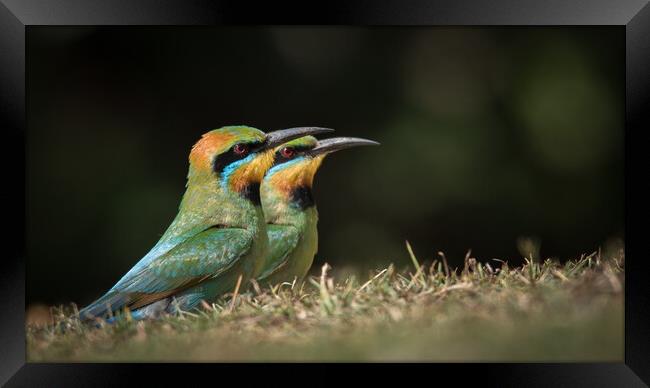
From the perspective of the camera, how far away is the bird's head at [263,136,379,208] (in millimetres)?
5293

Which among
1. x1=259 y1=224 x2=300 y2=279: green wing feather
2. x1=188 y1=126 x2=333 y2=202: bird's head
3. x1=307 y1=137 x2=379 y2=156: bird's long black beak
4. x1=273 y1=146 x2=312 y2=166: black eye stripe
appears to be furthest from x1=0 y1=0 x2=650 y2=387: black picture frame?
x1=273 y1=146 x2=312 y2=166: black eye stripe

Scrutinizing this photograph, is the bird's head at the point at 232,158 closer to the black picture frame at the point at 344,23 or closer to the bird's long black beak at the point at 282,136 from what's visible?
the bird's long black beak at the point at 282,136

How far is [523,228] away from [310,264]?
1.16 metres

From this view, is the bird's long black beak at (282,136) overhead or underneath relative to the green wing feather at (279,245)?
overhead

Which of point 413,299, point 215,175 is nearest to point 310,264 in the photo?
point 215,175

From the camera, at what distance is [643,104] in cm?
443

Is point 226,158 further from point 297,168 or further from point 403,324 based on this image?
point 403,324

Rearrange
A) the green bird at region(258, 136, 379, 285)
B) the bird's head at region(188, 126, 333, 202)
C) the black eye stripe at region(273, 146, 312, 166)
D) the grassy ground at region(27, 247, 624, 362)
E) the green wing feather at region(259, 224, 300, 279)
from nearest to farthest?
the grassy ground at region(27, 247, 624, 362)
the bird's head at region(188, 126, 333, 202)
the green wing feather at region(259, 224, 300, 279)
the green bird at region(258, 136, 379, 285)
the black eye stripe at region(273, 146, 312, 166)

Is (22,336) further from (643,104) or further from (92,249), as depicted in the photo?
(643,104)

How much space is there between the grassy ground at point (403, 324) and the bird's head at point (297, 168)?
105 cm

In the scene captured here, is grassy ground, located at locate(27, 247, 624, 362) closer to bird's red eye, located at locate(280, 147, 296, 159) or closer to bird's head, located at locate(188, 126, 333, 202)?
bird's head, located at locate(188, 126, 333, 202)

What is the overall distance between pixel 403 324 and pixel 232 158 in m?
1.30

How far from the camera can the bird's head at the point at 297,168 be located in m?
5.29

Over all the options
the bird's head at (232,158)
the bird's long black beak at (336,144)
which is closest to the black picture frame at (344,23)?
the bird's head at (232,158)
